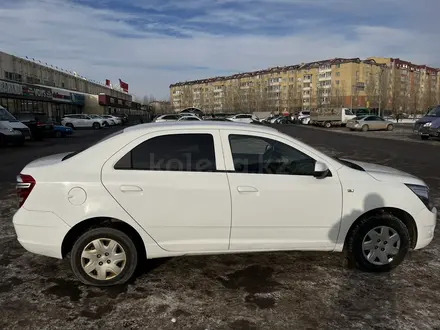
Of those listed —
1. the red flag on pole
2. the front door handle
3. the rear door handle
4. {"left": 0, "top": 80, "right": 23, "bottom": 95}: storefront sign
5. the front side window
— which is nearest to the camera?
the front door handle

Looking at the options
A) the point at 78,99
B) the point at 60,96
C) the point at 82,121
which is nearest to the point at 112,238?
the point at 82,121

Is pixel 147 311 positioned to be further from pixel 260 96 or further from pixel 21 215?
pixel 260 96

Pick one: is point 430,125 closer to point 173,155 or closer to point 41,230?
point 173,155

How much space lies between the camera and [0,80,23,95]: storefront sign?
103 ft

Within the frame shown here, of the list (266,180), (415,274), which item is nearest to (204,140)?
(266,180)

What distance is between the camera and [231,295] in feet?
11.7

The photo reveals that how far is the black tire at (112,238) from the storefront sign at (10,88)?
33.0 metres

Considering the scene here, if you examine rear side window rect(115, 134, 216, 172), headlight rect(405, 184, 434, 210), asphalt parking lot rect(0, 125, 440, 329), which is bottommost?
asphalt parking lot rect(0, 125, 440, 329)

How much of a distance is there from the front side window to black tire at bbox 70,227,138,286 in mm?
1315

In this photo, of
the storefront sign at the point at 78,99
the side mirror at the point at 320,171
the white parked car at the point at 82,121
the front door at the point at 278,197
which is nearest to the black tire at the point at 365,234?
the front door at the point at 278,197

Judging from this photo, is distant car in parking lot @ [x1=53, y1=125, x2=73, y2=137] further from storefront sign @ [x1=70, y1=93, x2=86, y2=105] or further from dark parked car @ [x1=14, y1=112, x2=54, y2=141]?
storefront sign @ [x1=70, y1=93, x2=86, y2=105]

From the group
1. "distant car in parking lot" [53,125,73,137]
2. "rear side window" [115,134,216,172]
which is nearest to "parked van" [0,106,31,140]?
"distant car in parking lot" [53,125,73,137]

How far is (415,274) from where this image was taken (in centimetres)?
402

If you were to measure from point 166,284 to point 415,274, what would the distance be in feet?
8.84
